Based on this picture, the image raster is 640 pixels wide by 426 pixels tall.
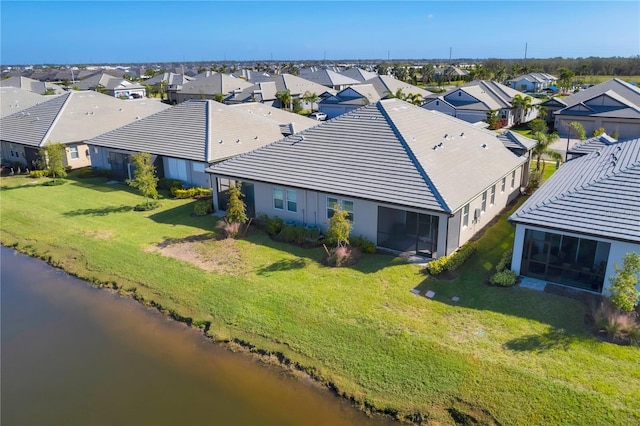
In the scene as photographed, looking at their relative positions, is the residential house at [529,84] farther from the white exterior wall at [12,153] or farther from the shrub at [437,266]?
the white exterior wall at [12,153]

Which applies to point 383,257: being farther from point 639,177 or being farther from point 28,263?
point 28,263

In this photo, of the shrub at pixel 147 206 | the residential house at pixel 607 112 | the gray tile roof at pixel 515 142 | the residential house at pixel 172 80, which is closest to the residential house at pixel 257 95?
the residential house at pixel 172 80

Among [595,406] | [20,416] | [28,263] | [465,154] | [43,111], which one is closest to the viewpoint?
[595,406]

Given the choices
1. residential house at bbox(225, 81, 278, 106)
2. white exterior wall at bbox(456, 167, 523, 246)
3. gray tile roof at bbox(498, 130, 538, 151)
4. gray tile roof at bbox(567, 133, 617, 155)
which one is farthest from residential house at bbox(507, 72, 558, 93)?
white exterior wall at bbox(456, 167, 523, 246)

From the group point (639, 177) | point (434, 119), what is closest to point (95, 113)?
point (434, 119)

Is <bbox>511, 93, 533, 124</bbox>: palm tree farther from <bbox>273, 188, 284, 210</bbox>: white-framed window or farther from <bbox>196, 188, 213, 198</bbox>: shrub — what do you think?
<bbox>273, 188, 284, 210</bbox>: white-framed window

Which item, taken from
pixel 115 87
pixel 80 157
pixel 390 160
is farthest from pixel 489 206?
pixel 115 87

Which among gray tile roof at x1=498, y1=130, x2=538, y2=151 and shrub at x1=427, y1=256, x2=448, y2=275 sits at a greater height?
gray tile roof at x1=498, y1=130, x2=538, y2=151
